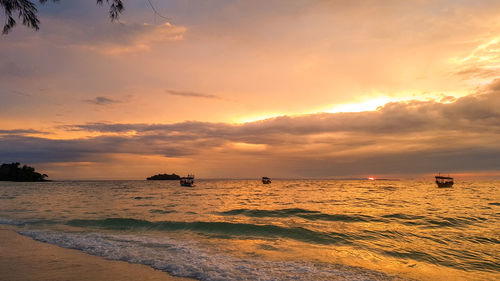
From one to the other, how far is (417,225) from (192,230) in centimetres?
1689

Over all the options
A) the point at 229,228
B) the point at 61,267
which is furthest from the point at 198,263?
the point at 229,228

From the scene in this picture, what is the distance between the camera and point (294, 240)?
1617 centimetres

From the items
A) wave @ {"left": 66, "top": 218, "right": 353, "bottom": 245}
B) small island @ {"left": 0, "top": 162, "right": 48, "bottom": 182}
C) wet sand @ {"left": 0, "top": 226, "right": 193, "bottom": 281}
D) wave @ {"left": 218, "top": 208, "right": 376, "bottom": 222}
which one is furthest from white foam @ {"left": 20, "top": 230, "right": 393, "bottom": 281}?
small island @ {"left": 0, "top": 162, "right": 48, "bottom": 182}

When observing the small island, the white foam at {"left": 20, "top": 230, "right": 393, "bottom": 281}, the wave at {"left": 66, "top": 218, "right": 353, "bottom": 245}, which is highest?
the small island

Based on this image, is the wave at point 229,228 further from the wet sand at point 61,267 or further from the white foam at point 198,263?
the wet sand at point 61,267

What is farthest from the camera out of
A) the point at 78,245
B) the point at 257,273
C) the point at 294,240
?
the point at 294,240

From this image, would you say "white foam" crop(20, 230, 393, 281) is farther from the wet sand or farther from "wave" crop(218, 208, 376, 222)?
"wave" crop(218, 208, 376, 222)

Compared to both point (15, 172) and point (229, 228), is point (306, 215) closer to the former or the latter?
point (229, 228)

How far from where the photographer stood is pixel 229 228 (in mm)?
19750

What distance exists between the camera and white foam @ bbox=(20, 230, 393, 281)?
30.8ft

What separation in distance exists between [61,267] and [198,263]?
Answer: 4.57 meters

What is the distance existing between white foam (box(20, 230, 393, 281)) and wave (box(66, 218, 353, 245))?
469 cm

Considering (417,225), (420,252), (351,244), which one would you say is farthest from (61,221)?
(417,225)

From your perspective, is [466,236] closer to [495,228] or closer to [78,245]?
[495,228]
